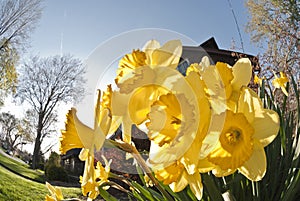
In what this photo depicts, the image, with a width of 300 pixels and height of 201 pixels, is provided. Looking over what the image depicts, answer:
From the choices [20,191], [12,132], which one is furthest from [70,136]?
[12,132]

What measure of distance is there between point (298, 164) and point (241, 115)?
0.22 meters

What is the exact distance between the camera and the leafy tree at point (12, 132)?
40.7ft

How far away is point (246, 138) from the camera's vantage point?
0.20 meters

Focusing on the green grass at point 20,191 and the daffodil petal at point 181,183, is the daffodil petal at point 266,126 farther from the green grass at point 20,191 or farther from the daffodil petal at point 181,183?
the green grass at point 20,191

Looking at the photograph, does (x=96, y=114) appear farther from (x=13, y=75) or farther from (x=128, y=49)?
(x=13, y=75)

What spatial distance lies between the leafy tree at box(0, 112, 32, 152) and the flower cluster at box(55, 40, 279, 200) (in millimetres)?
12590

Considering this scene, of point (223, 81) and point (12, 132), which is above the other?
point (12, 132)

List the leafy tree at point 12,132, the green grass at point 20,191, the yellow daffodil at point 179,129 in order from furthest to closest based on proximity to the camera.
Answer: the leafy tree at point 12,132 < the green grass at point 20,191 < the yellow daffodil at point 179,129

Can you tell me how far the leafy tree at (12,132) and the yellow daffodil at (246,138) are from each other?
12.6 m

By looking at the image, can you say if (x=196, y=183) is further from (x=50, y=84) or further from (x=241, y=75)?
(x=50, y=84)

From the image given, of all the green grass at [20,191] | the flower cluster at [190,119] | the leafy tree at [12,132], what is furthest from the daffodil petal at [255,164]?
the leafy tree at [12,132]

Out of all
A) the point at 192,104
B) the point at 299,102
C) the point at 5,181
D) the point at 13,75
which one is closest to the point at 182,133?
the point at 192,104

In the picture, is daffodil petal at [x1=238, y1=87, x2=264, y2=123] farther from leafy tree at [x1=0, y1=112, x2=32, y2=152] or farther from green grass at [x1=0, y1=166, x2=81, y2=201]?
leafy tree at [x1=0, y1=112, x2=32, y2=152]

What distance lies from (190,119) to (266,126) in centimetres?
5
